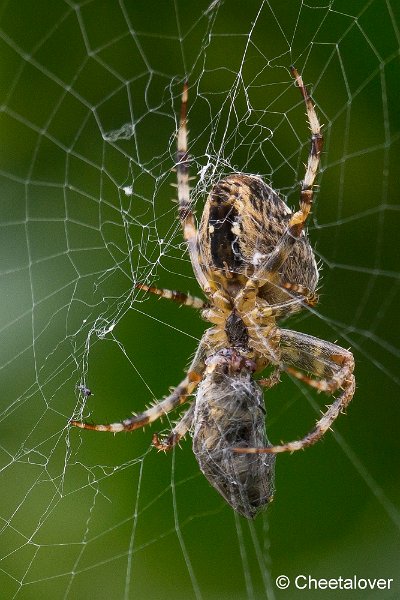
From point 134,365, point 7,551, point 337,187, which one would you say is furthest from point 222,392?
point 337,187

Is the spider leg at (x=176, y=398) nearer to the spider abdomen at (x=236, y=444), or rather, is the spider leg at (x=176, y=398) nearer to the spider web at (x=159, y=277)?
the spider web at (x=159, y=277)

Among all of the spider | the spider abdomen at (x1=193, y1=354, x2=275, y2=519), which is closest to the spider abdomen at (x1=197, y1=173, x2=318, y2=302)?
the spider

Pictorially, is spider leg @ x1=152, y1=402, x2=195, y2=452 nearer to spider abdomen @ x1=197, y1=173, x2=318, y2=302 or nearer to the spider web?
the spider web

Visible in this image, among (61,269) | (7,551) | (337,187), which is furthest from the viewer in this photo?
(337,187)

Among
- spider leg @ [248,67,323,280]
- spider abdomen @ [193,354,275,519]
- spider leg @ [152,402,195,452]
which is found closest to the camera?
spider abdomen @ [193,354,275,519]

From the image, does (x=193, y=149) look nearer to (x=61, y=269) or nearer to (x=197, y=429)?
(x=61, y=269)

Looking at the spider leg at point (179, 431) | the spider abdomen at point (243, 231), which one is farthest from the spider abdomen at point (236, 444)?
the spider abdomen at point (243, 231)
